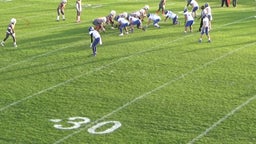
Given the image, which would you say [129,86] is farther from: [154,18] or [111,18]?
[111,18]

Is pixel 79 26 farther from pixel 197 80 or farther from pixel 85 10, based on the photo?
pixel 197 80

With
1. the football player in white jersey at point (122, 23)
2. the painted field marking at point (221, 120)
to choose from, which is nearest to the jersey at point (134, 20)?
the football player in white jersey at point (122, 23)

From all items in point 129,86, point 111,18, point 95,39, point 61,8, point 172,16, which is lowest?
point 129,86

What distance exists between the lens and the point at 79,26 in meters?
24.7

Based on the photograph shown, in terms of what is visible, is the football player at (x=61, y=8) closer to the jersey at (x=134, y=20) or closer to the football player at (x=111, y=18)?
the football player at (x=111, y=18)

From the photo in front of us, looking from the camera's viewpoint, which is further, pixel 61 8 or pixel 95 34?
pixel 61 8

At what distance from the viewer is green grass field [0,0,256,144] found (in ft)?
41.7

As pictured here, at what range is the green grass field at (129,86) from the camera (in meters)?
12.7

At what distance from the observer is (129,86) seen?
16.0 meters

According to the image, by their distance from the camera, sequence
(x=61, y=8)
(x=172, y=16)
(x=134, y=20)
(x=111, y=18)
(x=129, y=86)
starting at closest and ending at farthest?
1. (x=129, y=86)
2. (x=134, y=20)
3. (x=111, y=18)
4. (x=172, y=16)
5. (x=61, y=8)

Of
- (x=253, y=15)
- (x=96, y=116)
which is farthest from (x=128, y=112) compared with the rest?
(x=253, y=15)

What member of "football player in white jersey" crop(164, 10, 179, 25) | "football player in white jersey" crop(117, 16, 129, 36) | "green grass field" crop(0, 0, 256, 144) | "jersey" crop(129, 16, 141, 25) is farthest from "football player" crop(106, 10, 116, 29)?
"football player in white jersey" crop(164, 10, 179, 25)

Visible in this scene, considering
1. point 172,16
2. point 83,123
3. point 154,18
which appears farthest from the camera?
point 172,16

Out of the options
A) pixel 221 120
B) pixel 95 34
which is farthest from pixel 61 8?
pixel 221 120
